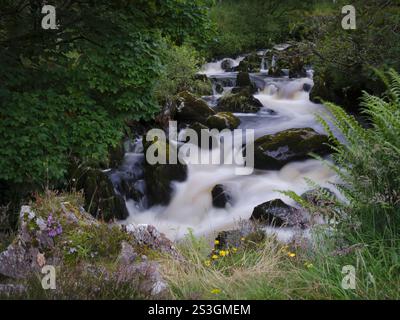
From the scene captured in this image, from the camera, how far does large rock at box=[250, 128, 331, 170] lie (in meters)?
11.1

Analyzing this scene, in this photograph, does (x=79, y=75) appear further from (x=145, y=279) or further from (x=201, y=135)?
(x=201, y=135)

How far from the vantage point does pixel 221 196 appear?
10219 millimetres

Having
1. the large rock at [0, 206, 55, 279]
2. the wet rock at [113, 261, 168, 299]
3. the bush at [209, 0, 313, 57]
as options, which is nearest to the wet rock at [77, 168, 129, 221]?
the large rock at [0, 206, 55, 279]

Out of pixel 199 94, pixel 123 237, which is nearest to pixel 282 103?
pixel 199 94

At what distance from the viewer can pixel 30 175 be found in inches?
239

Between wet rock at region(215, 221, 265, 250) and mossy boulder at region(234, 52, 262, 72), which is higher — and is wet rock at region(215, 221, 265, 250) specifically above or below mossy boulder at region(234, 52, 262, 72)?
below

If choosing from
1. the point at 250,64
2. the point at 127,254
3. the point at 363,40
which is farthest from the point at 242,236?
the point at 250,64

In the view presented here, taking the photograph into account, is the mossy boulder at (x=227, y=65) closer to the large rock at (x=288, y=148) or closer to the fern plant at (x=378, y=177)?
the large rock at (x=288, y=148)

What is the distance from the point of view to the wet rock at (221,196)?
10.1 m

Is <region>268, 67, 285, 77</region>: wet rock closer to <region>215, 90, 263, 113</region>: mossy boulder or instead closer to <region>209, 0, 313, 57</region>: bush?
<region>215, 90, 263, 113</region>: mossy boulder

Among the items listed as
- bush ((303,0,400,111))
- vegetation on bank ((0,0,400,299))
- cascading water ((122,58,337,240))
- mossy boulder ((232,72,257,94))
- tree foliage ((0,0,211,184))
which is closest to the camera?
vegetation on bank ((0,0,400,299))

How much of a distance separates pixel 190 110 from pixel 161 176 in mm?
3755

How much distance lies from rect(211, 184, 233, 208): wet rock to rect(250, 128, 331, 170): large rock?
144cm

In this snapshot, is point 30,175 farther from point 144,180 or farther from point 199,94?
point 199,94
